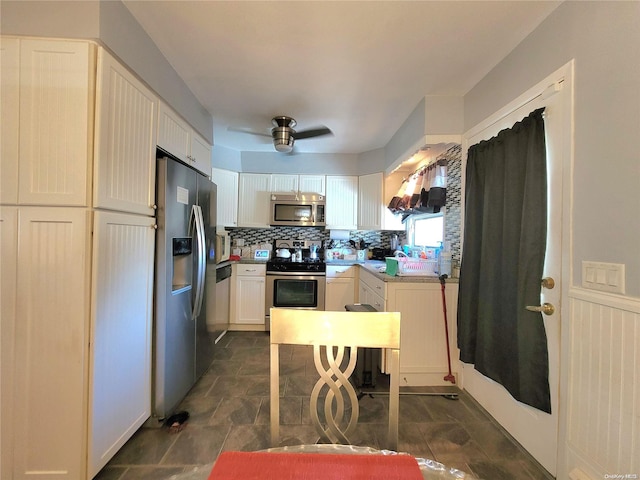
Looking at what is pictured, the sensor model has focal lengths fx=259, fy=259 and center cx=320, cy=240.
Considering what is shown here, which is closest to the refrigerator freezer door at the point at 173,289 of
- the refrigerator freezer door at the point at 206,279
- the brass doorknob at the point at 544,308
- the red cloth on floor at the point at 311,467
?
the refrigerator freezer door at the point at 206,279

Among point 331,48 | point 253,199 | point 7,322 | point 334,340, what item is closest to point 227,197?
point 253,199

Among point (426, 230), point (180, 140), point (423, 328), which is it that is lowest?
point (423, 328)

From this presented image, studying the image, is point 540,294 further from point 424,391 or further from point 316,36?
point 316,36

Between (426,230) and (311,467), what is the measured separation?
2945 millimetres

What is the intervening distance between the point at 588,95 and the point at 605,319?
99 cm

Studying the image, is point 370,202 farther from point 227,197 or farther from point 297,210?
point 227,197

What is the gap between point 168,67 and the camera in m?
1.82

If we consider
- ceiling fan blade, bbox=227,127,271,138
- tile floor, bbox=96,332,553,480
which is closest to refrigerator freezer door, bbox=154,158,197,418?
tile floor, bbox=96,332,553,480

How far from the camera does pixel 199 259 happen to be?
80.3 inches

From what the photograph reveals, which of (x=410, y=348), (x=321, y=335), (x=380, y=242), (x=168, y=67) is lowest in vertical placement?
(x=410, y=348)

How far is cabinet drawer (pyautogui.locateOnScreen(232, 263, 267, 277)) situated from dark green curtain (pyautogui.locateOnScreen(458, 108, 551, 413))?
7.76ft

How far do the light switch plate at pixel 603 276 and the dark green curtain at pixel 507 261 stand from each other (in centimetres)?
21

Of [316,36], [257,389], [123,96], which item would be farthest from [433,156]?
[257,389]

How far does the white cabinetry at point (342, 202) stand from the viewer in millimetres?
3752
